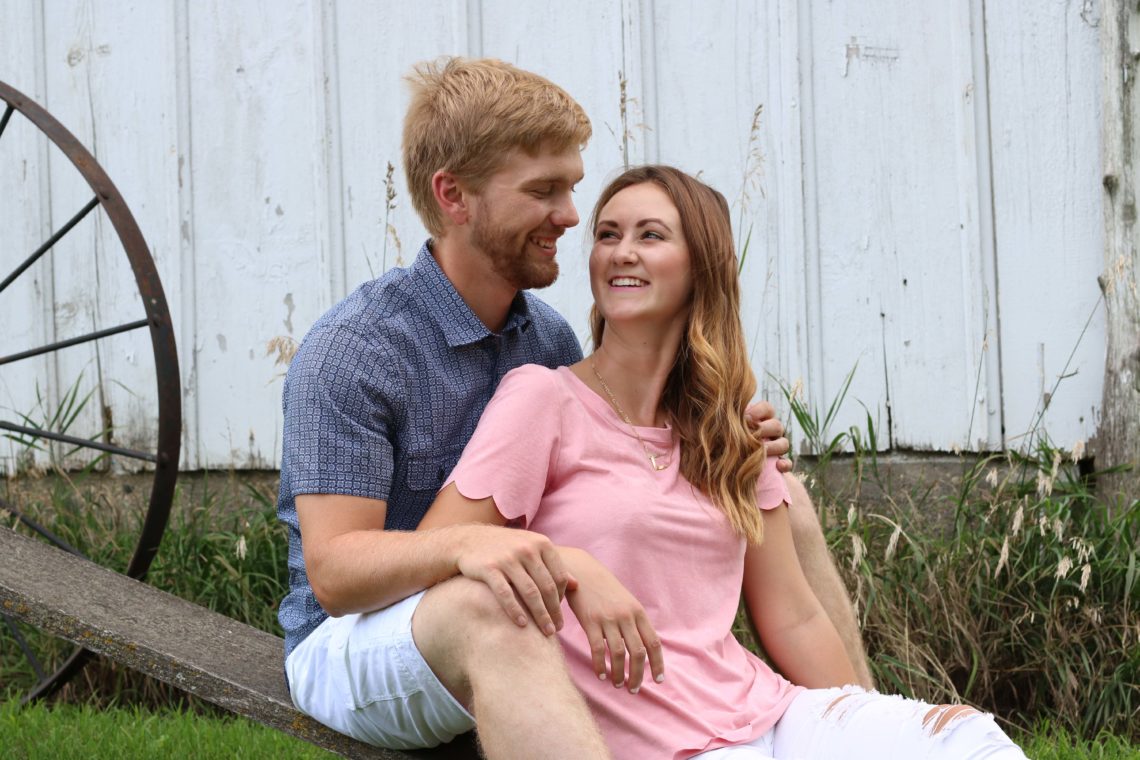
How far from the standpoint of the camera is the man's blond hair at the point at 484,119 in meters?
2.31

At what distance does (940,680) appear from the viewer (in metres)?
3.13

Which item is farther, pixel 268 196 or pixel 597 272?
pixel 268 196

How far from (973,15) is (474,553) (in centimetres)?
257

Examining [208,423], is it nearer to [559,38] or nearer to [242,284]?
[242,284]

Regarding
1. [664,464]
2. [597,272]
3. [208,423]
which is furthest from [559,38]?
[664,464]

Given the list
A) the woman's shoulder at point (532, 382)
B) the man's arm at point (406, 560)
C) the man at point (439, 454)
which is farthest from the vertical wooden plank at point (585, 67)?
the man's arm at point (406, 560)

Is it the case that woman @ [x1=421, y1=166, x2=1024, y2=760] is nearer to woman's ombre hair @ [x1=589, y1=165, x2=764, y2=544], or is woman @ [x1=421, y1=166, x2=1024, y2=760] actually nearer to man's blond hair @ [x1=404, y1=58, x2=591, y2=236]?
woman's ombre hair @ [x1=589, y1=165, x2=764, y2=544]

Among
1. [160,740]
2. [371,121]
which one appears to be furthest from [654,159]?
[160,740]

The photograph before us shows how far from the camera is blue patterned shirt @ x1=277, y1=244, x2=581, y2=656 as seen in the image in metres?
2.10

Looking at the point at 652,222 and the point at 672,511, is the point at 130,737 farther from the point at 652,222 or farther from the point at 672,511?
the point at 652,222

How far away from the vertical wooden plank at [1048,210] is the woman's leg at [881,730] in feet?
5.68

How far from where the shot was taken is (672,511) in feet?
7.04

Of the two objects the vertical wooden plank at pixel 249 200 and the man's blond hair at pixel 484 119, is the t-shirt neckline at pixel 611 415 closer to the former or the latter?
the man's blond hair at pixel 484 119

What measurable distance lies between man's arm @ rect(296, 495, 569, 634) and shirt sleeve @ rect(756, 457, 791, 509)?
1.96 feet
